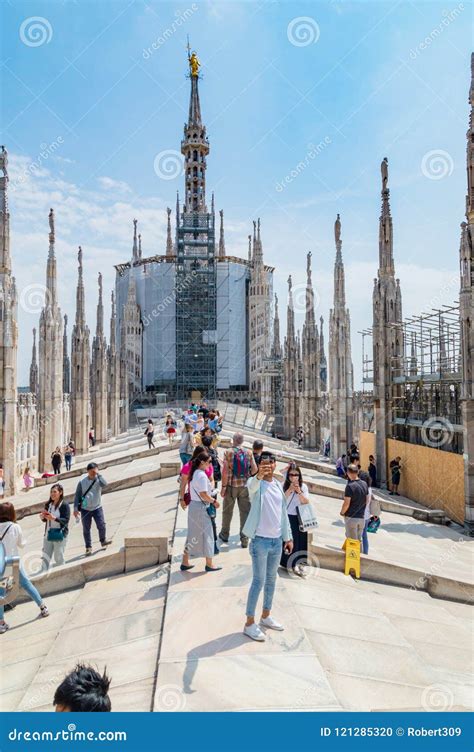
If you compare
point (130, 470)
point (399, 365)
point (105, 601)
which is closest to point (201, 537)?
point (105, 601)

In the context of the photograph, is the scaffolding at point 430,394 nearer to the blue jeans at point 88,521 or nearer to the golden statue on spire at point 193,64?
the blue jeans at point 88,521

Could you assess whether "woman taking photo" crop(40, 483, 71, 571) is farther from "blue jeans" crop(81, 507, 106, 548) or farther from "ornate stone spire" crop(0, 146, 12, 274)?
"ornate stone spire" crop(0, 146, 12, 274)

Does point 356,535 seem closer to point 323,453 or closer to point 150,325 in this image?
point 323,453

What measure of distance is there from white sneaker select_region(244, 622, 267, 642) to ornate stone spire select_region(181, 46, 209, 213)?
58.9 m

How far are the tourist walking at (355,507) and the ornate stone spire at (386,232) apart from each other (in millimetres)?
12790

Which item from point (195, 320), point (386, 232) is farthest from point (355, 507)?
point (195, 320)

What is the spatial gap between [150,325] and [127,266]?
965 cm

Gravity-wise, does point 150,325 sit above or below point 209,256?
below

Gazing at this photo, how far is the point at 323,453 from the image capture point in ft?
81.3

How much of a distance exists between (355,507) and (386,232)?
44.5 ft

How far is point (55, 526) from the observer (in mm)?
6137

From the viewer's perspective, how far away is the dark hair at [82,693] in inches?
88.2

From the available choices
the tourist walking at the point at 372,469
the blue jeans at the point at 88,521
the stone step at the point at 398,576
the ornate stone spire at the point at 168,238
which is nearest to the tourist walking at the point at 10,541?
the blue jeans at the point at 88,521

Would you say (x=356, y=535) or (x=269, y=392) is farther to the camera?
(x=269, y=392)
